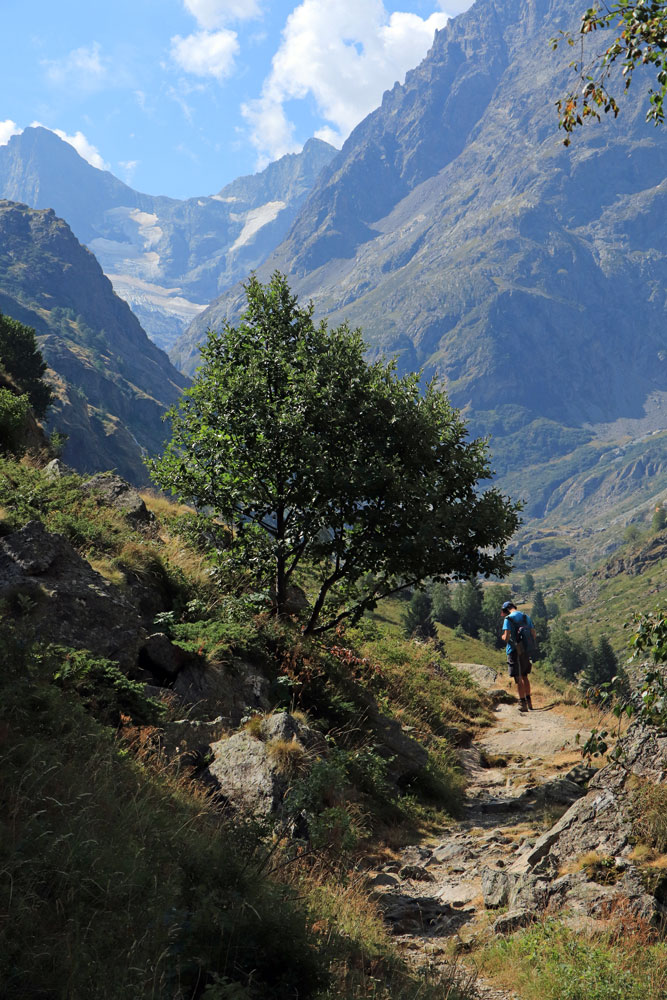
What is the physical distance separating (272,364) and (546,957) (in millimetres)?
11774

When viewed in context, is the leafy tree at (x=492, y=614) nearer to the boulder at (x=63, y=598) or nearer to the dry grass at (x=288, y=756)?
the dry grass at (x=288, y=756)

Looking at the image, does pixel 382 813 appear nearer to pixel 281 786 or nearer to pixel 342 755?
pixel 342 755

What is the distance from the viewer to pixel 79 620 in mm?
10375

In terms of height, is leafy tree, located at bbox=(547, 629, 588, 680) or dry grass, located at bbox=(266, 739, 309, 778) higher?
dry grass, located at bbox=(266, 739, 309, 778)

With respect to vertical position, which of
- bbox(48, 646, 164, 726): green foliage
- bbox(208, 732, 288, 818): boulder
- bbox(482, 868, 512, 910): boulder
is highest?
bbox(48, 646, 164, 726): green foliage

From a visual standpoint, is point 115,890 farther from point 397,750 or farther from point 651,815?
point 397,750

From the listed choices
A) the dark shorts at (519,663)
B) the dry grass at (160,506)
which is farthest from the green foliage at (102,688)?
the dark shorts at (519,663)

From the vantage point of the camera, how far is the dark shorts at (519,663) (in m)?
20.8

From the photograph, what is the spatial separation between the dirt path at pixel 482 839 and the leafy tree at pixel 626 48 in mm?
6393

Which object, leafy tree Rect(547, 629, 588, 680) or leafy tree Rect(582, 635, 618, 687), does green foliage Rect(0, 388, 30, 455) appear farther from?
leafy tree Rect(547, 629, 588, 680)

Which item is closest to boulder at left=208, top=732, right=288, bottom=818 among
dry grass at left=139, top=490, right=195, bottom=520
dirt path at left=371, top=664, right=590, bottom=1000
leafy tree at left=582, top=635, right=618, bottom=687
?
dirt path at left=371, top=664, right=590, bottom=1000

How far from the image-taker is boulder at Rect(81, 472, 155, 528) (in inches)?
642

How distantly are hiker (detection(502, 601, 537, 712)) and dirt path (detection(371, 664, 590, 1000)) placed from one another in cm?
112

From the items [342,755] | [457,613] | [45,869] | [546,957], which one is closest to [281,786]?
[342,755]
